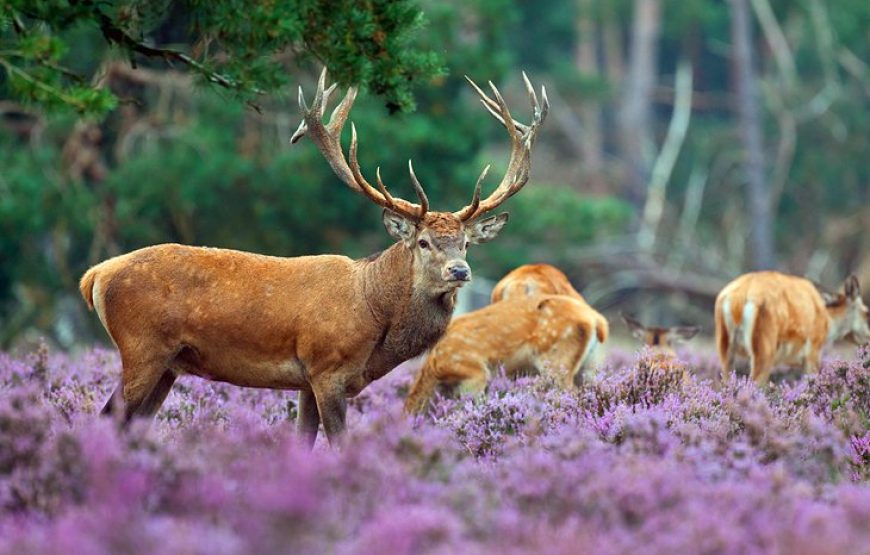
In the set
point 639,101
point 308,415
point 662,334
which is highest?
point 308,415

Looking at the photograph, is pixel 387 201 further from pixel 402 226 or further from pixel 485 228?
pixel 485 228

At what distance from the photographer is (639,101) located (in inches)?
1255

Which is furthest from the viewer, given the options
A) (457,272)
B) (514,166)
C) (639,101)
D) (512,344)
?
(639,101)

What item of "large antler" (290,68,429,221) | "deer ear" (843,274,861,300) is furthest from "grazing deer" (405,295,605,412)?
"deer ear" (843,274,861,300)

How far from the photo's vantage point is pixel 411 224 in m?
7.91

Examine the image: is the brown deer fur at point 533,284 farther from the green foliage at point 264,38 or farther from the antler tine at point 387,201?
the antler tine at point 387,201

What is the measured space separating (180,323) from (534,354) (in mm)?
3276

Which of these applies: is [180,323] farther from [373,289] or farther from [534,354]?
[534,354]

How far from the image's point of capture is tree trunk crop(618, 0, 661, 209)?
31391mm

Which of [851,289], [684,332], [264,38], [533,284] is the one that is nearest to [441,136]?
[684,332]

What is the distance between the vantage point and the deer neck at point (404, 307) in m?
7.69

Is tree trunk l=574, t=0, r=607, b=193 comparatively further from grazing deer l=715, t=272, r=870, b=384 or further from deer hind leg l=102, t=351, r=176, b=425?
deer hind leg l=102, t=351, r=176, b=425

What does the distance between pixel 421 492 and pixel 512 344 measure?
473 centimetres

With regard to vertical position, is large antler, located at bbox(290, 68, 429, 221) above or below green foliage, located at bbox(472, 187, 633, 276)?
above
